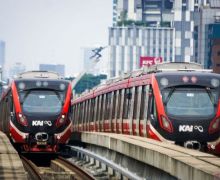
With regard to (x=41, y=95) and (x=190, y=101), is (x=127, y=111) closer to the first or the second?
(x=41, y=95)

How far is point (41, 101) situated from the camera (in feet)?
118

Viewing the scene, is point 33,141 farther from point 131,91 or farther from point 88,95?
point 88,95

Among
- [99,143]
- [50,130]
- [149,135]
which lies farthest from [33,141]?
[149,135]

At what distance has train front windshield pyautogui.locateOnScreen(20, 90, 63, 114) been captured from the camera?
35812 millimetres

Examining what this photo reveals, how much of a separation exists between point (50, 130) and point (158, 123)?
23.2 ft

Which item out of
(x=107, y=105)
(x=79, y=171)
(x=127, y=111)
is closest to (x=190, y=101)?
(x=79, y=171)

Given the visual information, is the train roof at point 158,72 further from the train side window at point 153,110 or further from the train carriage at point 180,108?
the train side window at point 153,110

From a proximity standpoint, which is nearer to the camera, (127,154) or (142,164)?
(142,164)

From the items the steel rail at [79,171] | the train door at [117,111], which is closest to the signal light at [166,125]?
the steel rail at [79,171]

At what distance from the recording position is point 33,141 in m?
35.5

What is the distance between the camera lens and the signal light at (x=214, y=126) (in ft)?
97.6

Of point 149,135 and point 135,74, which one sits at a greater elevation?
point 135,74

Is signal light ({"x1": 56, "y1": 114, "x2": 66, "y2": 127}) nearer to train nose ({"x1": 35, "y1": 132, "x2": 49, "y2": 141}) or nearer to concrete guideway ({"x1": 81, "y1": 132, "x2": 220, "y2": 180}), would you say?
train nose ({"x1": 35, "y1": 132, "x2": 49, "y2": 141})

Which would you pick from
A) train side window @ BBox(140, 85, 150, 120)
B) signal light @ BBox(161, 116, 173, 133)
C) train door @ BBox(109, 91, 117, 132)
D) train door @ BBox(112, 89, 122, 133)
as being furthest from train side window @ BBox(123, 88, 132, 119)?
signal light @ BBox(161, 116, 173, 133)
